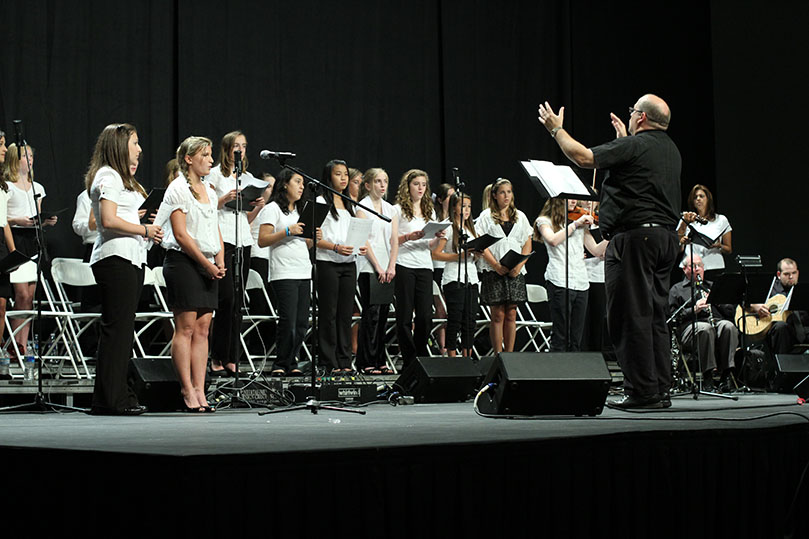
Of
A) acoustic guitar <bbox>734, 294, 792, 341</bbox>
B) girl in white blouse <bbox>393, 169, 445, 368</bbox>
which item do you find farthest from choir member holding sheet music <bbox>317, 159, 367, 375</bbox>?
acoustic guitar <bbox>734, 294, 792, 341</bbox>

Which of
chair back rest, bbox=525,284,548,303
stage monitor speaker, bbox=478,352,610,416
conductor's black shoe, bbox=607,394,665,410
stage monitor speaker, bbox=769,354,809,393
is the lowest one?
stage monitor speaker, bbox=769,354,809,393

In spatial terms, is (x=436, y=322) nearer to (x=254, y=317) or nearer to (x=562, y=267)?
(x=562, y=267)

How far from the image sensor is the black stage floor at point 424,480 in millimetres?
2164

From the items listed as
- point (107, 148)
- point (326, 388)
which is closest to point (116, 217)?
point (107, 148)

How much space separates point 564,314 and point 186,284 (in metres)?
3.84

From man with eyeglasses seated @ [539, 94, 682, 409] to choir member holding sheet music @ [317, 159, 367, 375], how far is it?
8.20 feet

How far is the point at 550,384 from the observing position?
4.00m

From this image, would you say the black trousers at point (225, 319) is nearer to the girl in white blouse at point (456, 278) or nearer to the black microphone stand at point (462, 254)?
the black microphone stand at point (462, 254)

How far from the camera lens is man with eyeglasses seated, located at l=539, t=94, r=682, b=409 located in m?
4.62

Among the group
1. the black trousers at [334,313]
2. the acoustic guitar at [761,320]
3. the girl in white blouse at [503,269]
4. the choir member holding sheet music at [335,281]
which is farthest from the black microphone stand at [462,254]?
the acoustic guitar at [761,320]

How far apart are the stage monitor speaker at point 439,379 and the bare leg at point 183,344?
179 cm

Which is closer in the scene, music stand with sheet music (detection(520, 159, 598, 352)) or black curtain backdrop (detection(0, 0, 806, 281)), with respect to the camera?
music stand with sheet music (detection(520, 159, 598, 352))

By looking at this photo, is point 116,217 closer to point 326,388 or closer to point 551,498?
point 326,388

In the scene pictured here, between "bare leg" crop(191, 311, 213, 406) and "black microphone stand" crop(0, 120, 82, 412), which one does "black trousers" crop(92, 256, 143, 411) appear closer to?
"bare leg" crop(191, 311, 213, 406)
